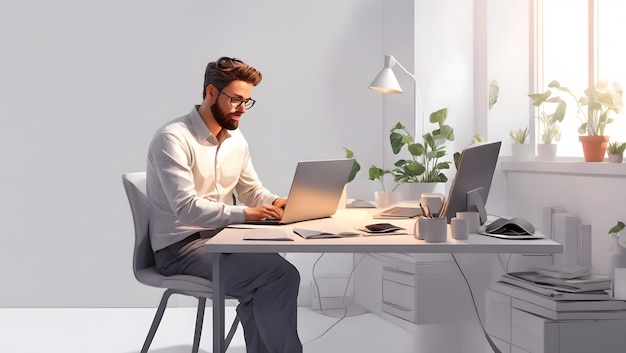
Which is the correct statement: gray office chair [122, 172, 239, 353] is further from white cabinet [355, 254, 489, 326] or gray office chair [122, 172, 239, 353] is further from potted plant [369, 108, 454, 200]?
potted plant [369, 108, 454, 200]

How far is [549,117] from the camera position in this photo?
3707mm

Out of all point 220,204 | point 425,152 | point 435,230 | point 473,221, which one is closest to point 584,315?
point 473,221

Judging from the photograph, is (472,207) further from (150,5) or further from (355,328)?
(150,5)

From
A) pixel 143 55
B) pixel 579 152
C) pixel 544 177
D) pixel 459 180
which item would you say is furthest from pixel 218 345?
pixel 143 55

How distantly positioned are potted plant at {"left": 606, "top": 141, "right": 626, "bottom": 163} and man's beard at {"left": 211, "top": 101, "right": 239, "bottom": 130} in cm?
155

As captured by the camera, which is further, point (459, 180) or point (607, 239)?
point (607, 239)

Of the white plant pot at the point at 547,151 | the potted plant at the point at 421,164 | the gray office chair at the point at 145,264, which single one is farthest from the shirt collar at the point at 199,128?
the white plant pot at the point at 547,151

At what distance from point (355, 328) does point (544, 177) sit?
4.53 feet

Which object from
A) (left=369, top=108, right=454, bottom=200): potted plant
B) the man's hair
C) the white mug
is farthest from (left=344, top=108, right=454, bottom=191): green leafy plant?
the white mug

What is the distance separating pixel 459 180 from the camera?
2404mm

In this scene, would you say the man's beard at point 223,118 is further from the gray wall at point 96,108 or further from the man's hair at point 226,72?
the gray wall at point 96,108

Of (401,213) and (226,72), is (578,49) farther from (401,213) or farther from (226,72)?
(226,72)

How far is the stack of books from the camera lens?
97.3 inches

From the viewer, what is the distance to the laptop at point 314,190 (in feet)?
8.21
